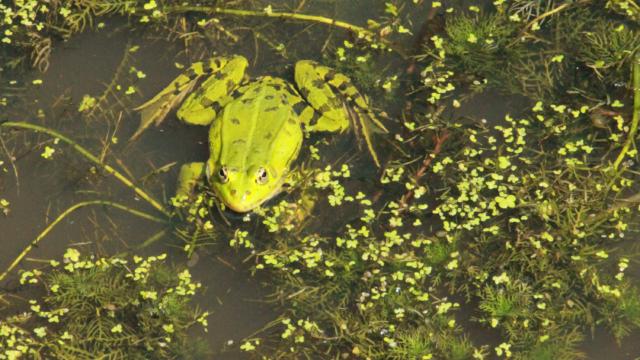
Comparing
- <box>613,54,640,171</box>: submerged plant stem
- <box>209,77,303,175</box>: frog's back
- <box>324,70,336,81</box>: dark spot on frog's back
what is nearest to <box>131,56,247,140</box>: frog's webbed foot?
<box>209,77,303,175</box>: frog's back

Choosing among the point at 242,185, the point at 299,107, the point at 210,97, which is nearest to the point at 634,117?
the point at 299,107

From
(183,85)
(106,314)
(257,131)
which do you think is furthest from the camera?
(183,85)

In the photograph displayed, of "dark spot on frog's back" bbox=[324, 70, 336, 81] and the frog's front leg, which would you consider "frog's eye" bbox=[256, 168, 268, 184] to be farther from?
"dark spot on frog's back" bbox=[324, 70, 336, 81]

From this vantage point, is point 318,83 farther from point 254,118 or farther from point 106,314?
point 106,314

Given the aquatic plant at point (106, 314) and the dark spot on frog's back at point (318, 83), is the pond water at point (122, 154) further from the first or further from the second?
the dark spot on frog's back at point (318, 83)

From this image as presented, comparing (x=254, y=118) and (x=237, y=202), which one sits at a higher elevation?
(x=254, y=118)

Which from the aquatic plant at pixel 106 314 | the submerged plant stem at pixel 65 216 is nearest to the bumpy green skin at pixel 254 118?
the submerged plant stem at pixel 65 216

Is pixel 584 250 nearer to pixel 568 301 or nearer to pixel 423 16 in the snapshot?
pixel 568 301
